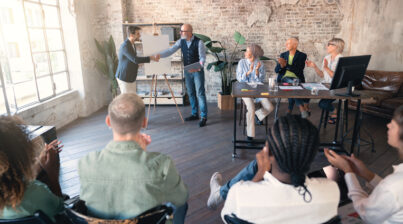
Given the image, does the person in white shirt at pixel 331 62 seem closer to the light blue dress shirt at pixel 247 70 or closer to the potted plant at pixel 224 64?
the light blue dress shirt at pixel 247 70

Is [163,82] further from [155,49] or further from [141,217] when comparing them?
[141,217]

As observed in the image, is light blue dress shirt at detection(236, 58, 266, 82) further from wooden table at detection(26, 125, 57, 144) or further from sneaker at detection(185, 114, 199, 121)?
wooden table at detection(26, 125, 57, 144)

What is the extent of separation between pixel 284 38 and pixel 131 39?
142 inches

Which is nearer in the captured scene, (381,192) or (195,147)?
(381,192)

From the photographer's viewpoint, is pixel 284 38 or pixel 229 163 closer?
pixel 229 163

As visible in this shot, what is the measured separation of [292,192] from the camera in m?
1.30

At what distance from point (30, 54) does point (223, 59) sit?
12.9 ft

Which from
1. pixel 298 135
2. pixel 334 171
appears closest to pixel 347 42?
pixel 334 171

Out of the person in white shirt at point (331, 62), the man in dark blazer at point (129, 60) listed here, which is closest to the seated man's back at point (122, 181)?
the person in white shirt at point (331, 62)

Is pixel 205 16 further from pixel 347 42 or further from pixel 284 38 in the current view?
pixel 347 42

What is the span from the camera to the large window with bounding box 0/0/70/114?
13.7 ft

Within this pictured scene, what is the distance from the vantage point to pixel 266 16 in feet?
21.6

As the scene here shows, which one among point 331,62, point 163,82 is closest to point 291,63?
point 331,62

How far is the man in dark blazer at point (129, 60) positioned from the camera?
498 cm
